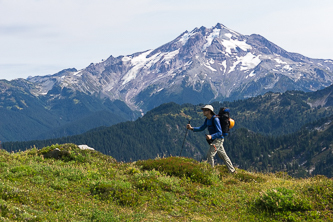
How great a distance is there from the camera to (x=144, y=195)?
42.6 feet

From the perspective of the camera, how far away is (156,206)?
476 inches

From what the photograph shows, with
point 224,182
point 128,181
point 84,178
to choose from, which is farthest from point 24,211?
point 224,182

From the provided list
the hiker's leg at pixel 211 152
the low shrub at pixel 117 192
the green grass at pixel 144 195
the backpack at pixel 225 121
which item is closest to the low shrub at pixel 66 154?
the green grass at pixel 144 195

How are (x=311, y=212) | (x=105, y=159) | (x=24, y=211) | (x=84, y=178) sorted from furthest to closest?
(x=105, y=159), (x=84, y=178), (x=311, y=212), (x=24, y=211)

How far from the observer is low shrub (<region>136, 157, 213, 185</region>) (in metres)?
15.5

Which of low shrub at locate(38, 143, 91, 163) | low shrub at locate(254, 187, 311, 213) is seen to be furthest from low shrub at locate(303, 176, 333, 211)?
low shrub at locate(38, 143, 91, 163)

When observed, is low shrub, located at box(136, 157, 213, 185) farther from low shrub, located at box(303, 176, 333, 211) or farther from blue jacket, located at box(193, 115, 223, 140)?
low shrub, located at box(303, 176, 333, 211)

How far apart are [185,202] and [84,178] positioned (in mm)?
4981

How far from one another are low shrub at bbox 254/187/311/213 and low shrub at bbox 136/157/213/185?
3621 millimetres

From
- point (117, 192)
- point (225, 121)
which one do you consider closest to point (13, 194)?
point (117, 192)

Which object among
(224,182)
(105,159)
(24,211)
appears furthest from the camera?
(105,159)

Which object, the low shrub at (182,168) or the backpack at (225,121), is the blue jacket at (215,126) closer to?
the backpack at (225,121)

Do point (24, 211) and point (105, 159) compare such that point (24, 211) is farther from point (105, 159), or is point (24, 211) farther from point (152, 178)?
point (105, 159)

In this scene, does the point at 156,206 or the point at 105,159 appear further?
the point at 105,159
